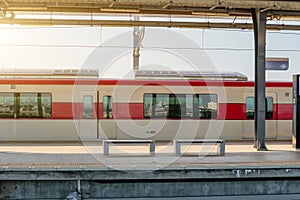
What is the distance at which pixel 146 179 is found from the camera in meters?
10.0

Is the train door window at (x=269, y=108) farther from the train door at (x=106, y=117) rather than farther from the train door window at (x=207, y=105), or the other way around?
the train door at (x=106, y=117)

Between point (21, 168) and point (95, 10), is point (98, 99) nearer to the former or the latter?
point (95, 10)

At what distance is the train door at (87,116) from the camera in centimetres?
1593

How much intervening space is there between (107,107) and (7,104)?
3.42m

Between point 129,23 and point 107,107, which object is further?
point 107,107

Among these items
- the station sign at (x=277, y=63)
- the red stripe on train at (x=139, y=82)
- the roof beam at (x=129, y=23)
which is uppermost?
the roof beam at (x=129, y=23)

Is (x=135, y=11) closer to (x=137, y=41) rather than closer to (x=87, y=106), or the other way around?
(x=87, y=106)

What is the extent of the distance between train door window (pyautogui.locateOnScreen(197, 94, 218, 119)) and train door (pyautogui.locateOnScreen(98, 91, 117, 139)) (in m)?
3.12

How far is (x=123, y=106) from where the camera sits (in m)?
16.1

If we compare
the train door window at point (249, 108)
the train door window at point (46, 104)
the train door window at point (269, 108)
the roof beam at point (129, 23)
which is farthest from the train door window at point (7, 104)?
the train door window at point (269, 108)

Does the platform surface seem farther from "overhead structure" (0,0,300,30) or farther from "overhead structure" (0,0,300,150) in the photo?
"overhead structure" (0,0,300,30)

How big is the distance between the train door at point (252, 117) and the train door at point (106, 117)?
4.78 m

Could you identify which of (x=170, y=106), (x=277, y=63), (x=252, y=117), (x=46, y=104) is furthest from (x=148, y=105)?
(x=277, y=63)

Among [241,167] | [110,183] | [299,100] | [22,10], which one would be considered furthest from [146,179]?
[22,10]
